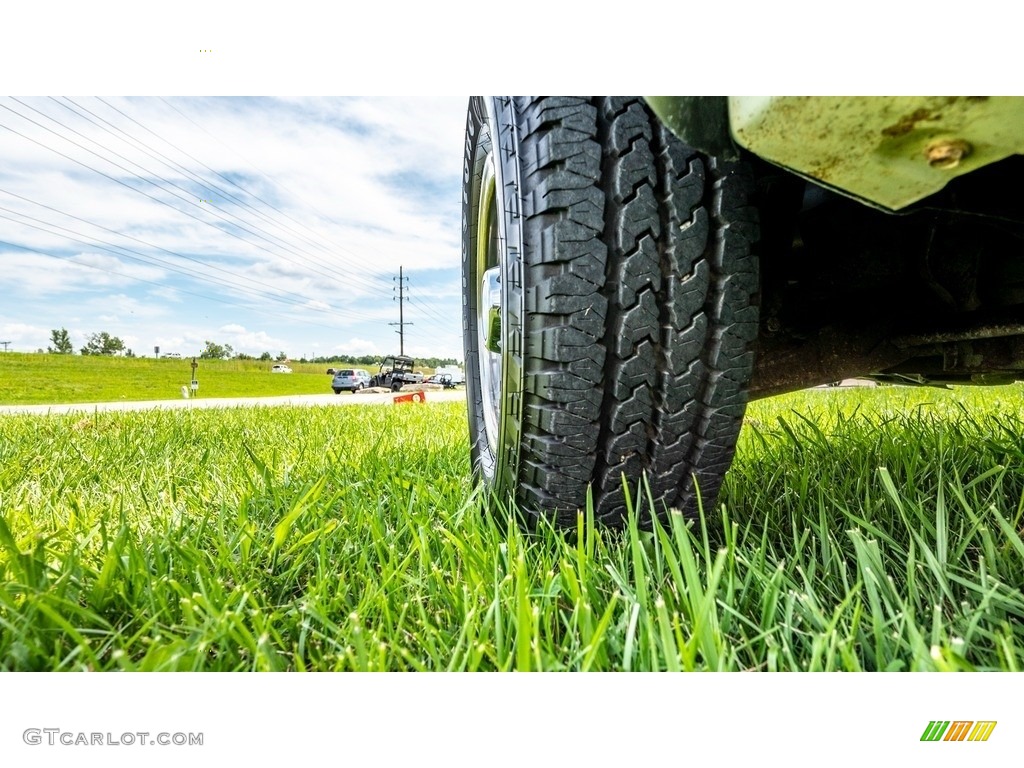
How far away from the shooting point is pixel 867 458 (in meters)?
1.03

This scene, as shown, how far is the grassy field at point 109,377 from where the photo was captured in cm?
95

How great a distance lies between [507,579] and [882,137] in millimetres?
465

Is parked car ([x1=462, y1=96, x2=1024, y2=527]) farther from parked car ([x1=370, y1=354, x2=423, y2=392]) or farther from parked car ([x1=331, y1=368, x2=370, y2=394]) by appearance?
parked car ([x1=331, y1=368, x2=370, y2=394])

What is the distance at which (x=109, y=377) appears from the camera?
45.9 inches

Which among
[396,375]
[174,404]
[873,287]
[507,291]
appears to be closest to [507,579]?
[507,291]

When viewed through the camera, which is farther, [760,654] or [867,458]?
[867,458]

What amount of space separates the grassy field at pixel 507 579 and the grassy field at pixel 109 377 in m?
0.20

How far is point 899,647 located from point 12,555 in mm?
817

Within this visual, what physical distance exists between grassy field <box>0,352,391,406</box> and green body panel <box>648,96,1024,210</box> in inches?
39.7
